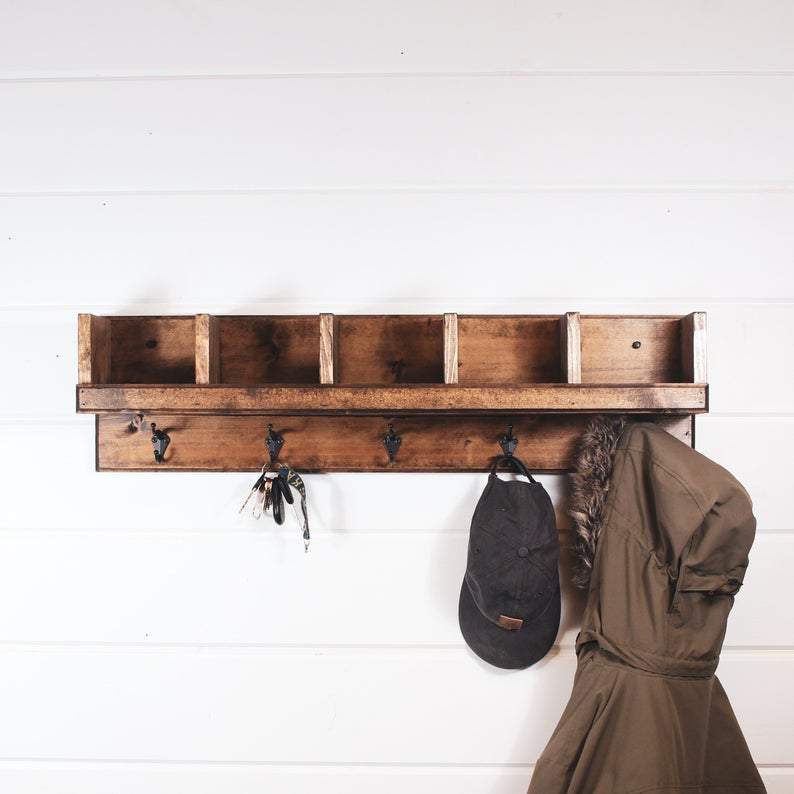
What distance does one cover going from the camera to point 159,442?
35.6 inches

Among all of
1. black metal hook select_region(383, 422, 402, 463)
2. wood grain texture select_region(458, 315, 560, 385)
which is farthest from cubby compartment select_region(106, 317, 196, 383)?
wood grain texture select_region(458, 315, 560, 385)

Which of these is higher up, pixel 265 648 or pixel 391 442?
pixel 391 442

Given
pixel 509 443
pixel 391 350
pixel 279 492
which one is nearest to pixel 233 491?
pixel 279 492

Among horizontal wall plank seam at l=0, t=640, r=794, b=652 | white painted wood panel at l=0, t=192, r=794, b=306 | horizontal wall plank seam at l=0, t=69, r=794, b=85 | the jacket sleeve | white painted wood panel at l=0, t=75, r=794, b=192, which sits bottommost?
horizontal wall plank seam at l=0, t=640, r=794, b=652

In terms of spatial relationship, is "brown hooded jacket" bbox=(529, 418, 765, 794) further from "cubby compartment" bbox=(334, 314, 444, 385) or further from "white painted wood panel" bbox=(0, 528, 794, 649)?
"cubby compartment" bbox=(334, 314, 444, 385)

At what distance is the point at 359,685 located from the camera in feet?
3.08

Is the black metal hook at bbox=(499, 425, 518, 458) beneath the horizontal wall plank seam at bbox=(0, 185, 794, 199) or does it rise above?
beneath

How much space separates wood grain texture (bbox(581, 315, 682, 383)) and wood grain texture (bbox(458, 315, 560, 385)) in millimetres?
55

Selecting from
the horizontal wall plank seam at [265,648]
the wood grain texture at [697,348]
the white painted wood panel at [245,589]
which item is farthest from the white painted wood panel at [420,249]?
the horizontal wall plank seam at [265,648]

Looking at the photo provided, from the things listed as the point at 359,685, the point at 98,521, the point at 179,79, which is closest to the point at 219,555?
the point at 98,521

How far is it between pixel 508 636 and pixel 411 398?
0.39 m

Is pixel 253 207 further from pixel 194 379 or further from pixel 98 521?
pixel 98 521

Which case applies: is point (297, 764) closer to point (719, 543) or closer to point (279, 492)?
point (279, 492)

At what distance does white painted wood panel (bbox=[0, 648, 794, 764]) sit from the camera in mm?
932
